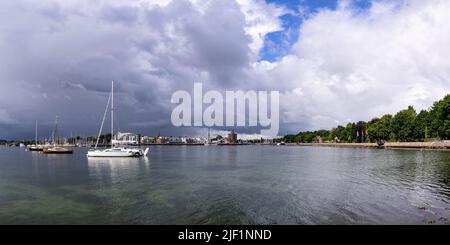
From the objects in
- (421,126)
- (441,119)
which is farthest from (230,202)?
(421,126)

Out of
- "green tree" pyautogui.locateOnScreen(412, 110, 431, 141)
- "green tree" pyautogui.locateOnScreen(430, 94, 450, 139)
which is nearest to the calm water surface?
"green tree" pyautogui.locateOnScreen(430, 94, 450, 139)

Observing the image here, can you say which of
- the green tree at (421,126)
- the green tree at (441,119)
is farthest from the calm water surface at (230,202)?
the green tree at (421,126)

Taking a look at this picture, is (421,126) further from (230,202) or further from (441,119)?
(230,202)

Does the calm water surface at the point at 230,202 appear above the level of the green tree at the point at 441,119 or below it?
below

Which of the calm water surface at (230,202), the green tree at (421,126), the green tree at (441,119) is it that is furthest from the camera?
the green tree at (421,126)

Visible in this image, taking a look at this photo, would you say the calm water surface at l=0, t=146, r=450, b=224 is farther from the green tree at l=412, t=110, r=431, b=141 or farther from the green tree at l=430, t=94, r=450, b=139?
the green tree at l=412, t=110, r=431, b=141

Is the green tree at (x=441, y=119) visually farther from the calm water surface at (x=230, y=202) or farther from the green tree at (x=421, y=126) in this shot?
the calm water surface at (x=230, y=202)

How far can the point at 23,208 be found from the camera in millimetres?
30078

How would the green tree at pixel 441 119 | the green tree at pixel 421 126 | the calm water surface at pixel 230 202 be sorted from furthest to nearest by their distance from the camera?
1. the green tree at pixel 421 126
2. the green tree at pixel 441 119
3. the calm water surface at pixel 230 202
